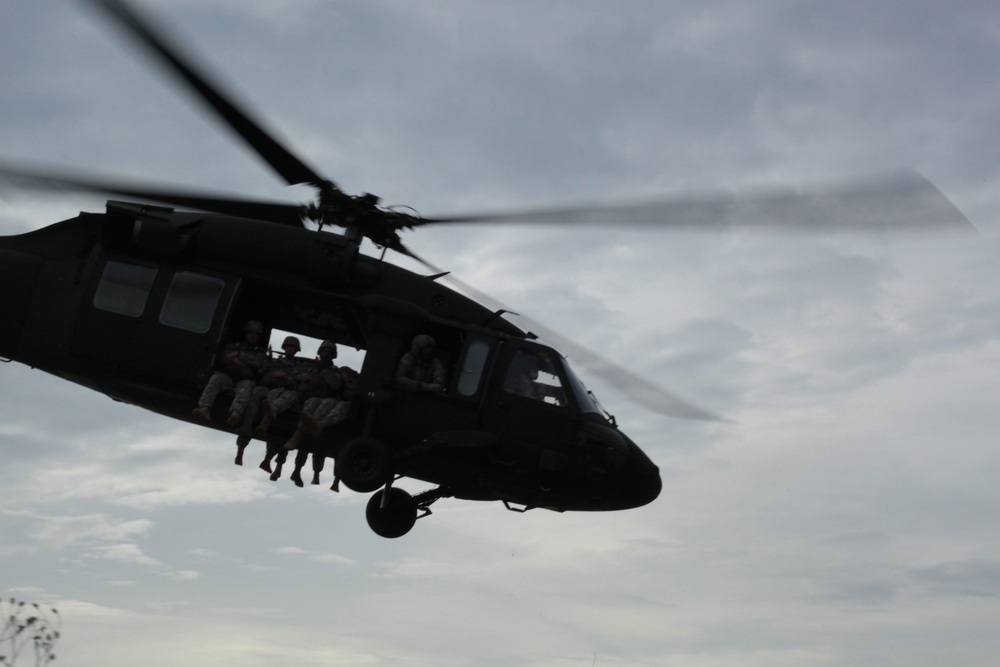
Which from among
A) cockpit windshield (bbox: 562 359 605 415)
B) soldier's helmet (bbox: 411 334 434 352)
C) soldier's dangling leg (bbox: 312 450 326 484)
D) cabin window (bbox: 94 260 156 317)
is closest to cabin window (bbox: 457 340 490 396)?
soldier's helmet (bbox: 411 334 434 352)

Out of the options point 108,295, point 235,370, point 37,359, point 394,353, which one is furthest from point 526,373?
point 37,359

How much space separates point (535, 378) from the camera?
12812 millimetres

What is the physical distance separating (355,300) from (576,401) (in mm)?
2844

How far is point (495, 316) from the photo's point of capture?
1316 centimetres

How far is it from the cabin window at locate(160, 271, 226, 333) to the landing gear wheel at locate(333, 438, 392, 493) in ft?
7.33

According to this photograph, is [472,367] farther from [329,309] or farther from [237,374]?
[237,374]

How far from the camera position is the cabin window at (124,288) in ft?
41.8

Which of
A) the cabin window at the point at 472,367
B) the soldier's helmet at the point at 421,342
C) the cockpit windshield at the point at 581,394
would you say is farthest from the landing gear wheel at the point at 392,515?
the cockpit windshield at the point at 581,394

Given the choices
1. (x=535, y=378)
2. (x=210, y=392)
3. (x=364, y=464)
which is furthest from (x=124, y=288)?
(x=535, y=378)

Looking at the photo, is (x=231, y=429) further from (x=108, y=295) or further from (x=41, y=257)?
(x=41, y=257)

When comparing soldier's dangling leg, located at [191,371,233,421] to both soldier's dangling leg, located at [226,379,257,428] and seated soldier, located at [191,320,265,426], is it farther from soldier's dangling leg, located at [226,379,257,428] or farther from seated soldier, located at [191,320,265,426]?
soldier's dangling leg, located at [226,379,257,428]

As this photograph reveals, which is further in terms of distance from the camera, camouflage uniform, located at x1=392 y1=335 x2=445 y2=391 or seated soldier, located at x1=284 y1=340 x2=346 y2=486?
camouflage uniform, located at x1=392 y1=335 x2=445 y2=391

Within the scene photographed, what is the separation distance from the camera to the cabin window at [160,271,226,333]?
41.5ft

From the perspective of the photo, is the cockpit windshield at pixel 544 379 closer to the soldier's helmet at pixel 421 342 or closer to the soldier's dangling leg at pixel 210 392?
the soldier's helmet at pixel 421 342
